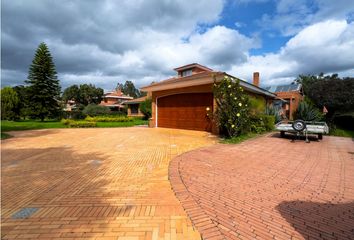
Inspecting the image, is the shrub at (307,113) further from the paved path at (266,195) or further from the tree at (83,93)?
the tree at (83,93)

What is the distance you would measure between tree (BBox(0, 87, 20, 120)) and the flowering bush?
32332mm

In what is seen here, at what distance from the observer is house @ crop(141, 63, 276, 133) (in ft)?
41.4

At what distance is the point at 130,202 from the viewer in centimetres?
328

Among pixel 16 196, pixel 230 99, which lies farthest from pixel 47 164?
pixel 230 99

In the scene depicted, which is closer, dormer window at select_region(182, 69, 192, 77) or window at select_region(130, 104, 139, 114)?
dormer window at select_region(182, 69, 192, 77)

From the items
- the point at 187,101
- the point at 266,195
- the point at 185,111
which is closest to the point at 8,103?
the point at 185,111

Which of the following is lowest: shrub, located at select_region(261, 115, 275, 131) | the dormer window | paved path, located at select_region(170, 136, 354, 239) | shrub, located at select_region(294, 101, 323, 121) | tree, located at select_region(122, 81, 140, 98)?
paved path, located at select_region(170, 136, 354, 239)

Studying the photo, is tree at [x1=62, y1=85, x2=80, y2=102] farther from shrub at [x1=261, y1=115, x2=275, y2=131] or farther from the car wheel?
the car wheel

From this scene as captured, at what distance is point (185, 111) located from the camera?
14.5 meters

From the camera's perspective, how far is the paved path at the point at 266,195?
101 inches

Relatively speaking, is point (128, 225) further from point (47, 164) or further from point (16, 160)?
point (16, 160)

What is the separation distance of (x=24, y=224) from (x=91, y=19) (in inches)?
466

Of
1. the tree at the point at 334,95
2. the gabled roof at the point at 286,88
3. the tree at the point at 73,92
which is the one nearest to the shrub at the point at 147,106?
the tree at the point at 334,95

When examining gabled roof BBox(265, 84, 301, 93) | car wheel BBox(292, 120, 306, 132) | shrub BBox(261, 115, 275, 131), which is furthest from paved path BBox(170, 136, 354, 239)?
gabled roof BBox(265, 84, 301, 93)
